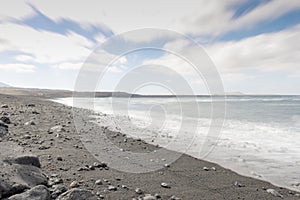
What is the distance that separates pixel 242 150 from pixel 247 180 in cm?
385

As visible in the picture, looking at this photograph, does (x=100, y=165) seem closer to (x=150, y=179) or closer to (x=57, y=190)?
(x=150, y=179)

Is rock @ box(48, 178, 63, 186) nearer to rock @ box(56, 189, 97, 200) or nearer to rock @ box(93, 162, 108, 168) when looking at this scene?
rock @ box(56, 189, 97, 200)

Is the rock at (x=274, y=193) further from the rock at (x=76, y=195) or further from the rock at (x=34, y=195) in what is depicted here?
the rock at (x=34, y=195)

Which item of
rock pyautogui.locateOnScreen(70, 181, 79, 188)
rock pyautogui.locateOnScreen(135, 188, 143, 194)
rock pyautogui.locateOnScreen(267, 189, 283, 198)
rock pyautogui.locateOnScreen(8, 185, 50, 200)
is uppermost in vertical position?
rock pyautogui.locateOnScreen(267, 189, 283, 198)

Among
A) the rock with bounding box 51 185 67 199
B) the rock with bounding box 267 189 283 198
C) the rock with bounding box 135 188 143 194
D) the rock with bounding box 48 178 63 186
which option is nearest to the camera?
the rock with bounding box 51 185 67 199

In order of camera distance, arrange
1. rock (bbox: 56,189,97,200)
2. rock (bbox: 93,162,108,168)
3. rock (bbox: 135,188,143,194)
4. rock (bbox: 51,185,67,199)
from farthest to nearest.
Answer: rock (bbox: 93,162,108,168)
rock (bbox: 135,188,143,194)
rock (bbox: 51,185,67,199)
rock (bbox: 56,189,97,200)

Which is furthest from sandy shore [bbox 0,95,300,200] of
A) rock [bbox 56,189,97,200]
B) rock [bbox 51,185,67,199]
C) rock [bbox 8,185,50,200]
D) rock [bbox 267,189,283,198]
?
rock [bbox 8,185,50,200]

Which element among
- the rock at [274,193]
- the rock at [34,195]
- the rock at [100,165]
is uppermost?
the rock at [274,193]

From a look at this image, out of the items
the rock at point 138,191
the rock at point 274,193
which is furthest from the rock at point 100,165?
the rock at point 274,193

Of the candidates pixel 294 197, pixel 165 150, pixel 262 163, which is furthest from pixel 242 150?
pixel 294 197

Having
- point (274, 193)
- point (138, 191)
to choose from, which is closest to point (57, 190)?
point (138, 191)

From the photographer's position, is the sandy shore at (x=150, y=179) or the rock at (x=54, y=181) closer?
the rock at (x=54, y=181)

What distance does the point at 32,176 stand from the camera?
4711 mm

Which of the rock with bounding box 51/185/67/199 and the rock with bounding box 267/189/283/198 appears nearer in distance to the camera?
the rock with bounding box 51/185/67/199
